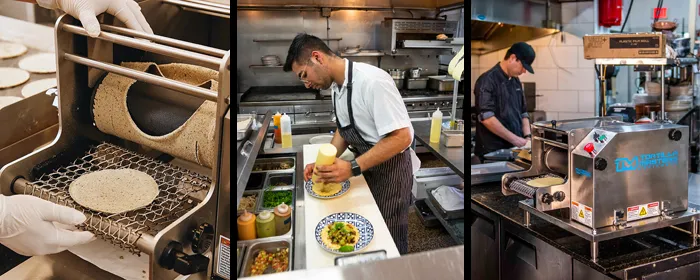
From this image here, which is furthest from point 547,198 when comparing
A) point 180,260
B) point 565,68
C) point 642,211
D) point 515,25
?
point 565,68

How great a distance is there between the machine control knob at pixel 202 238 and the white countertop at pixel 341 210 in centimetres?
29

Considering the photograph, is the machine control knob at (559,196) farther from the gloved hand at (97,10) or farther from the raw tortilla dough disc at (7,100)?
the raw tortilla dough disc at (7,100)

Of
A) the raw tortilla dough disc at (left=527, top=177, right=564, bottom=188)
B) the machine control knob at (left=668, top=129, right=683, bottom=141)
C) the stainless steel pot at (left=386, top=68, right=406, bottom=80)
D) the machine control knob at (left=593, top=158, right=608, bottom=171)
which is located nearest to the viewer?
the stainless steel pot at (left=386, top=68, right=406, bottom=80)

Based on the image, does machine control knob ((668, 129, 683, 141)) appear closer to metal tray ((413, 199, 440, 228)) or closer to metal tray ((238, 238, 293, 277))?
metal tray ((413, 199, 440, 228))

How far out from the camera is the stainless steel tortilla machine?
62.3 inches

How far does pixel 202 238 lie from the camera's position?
4.06 feet

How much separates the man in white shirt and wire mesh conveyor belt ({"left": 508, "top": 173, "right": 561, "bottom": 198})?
0.70 meters

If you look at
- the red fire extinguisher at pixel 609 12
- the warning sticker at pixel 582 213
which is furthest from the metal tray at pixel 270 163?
the red fire extinguisher at pixel 609 12

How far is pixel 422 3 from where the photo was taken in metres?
1.25

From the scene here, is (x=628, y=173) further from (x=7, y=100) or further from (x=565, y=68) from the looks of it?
(x=565, y=68)

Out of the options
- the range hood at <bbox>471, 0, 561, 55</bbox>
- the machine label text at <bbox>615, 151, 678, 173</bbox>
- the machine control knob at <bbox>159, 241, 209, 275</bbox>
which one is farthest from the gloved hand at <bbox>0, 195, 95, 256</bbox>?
the range hood at <bbox>471, 0, 561, 55</bbox>

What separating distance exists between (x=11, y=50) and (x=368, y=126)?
102 centimetres

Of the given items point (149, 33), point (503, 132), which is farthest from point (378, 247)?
point (503, 132)

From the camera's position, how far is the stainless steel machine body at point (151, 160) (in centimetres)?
118
